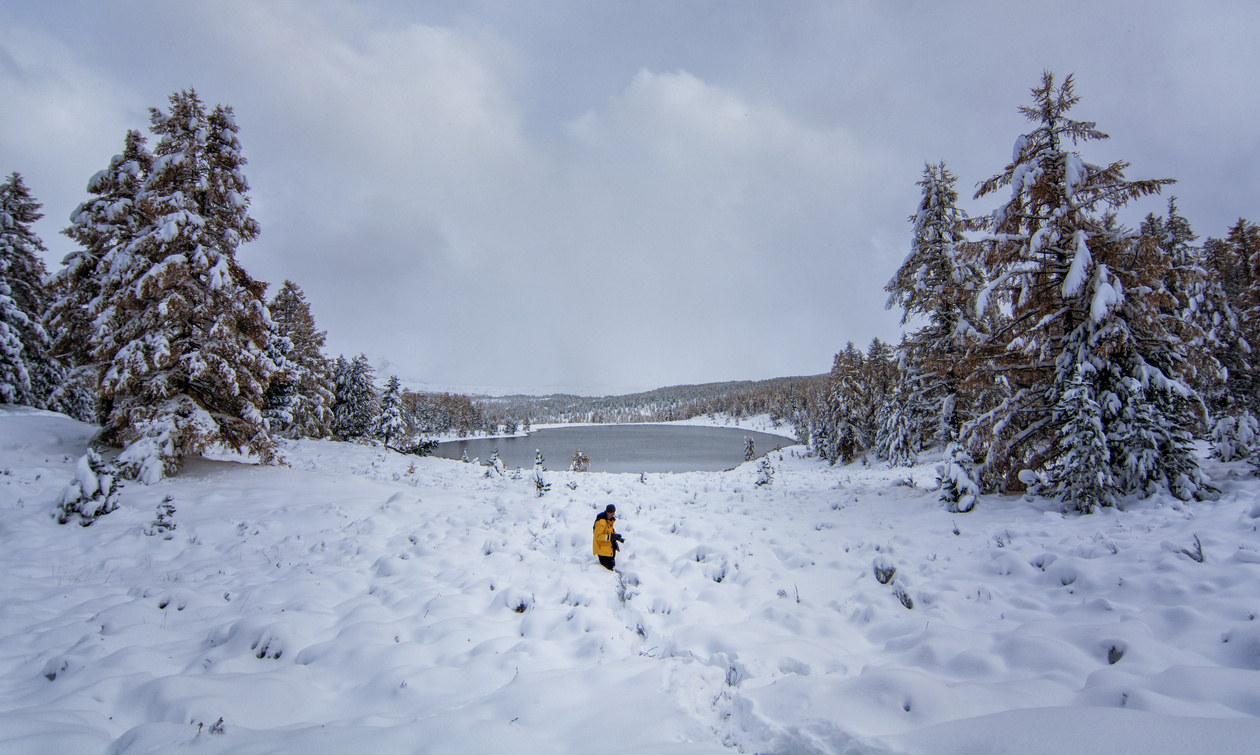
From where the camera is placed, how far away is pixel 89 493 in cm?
894

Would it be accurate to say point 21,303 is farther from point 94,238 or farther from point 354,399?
point 354,399

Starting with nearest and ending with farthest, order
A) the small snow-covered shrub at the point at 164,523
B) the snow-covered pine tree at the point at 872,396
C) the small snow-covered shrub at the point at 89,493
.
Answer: the small snow-covered shrub at the point at 164,523
the small snow-covered shrub at the point at 89,493
the snow-covered pine tree at the point at 872,396

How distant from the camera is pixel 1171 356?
9.51 metres

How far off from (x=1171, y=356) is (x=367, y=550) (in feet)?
53.4

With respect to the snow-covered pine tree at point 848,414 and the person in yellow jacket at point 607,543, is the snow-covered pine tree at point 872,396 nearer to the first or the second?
the snow-covered pine tree at point 848,414

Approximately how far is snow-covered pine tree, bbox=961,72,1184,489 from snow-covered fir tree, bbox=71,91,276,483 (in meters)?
19.2

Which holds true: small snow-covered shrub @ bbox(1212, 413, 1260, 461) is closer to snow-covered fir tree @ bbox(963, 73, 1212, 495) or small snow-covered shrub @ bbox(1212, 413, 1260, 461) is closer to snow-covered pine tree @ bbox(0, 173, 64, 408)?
snow-covered fir tree @ bbox(963, 73, 1212, 495)

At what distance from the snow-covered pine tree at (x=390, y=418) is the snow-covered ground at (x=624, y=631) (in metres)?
33.0

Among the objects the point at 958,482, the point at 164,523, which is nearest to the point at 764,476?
the point at 958,482

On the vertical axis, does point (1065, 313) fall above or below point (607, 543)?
above

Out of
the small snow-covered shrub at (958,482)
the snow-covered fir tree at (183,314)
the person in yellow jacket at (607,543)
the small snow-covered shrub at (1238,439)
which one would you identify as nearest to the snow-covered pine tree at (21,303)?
the snow-covered fir tree at (183,314)

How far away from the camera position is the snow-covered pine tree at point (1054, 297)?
9.26 m

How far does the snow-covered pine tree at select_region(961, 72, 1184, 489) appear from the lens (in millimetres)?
9258

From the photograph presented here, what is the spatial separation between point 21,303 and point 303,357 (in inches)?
453
